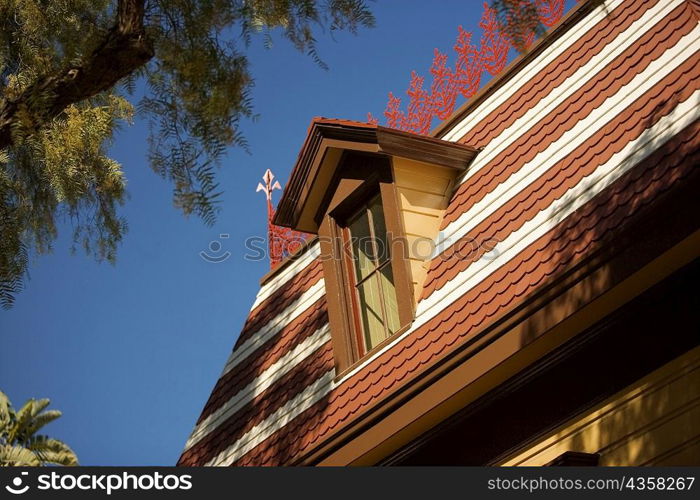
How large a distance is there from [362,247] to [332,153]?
882mm

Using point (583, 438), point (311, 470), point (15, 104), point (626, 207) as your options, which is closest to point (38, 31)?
point (15, 104)

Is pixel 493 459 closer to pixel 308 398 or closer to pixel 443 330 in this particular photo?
pixel 443 330

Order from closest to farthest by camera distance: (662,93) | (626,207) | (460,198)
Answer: (626,207)
(662,93)
(460,198)

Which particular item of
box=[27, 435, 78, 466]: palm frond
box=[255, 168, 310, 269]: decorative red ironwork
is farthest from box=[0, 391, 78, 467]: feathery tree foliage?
box=[255, 168, 310, 269]: decorative red ironwork

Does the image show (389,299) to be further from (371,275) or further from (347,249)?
(347,249)

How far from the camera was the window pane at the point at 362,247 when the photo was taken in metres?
8.84

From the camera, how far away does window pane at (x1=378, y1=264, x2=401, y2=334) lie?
8.33 meters

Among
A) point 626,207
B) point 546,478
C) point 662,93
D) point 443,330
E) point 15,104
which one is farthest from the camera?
point 443,330

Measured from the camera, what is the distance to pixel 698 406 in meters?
5.63

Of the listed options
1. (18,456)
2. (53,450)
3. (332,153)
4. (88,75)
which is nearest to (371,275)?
(332,153)

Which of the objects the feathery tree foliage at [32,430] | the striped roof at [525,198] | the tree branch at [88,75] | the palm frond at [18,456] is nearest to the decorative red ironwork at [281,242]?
the striped roof at [525,198]

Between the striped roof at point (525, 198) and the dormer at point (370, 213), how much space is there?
0.55 ft

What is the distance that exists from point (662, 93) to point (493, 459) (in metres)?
2.72

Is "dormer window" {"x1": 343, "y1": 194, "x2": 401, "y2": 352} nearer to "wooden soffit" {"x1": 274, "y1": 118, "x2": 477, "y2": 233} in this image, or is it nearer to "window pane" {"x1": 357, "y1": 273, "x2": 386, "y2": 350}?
"window pane" {"x1": 357, "y1": 273, "x2": 386, "y2": 350}
